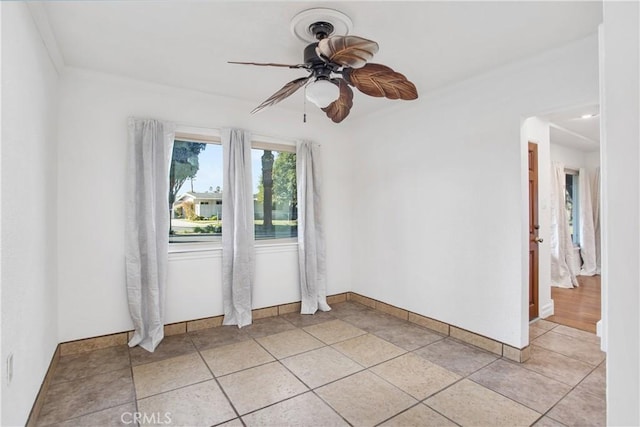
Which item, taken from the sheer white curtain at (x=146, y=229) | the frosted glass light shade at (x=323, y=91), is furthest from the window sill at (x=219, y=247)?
the frosted glass light shade at (x=323, y=91)

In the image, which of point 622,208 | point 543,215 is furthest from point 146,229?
point 543,215

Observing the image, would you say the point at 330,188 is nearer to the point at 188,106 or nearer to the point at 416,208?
the point at 416,208

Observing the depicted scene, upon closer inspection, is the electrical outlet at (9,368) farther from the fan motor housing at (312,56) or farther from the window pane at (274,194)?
the window pane at (274,194)

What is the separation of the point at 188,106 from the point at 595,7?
11.1 ft

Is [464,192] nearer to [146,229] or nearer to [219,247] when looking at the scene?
[219,247]

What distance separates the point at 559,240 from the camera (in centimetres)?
512

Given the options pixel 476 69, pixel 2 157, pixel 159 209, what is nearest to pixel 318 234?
pixel 159 209

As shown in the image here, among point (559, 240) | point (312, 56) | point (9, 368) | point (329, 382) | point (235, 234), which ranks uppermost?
point (312, 56)

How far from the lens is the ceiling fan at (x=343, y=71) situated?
175 centimetres

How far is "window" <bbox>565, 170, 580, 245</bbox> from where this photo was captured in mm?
6137

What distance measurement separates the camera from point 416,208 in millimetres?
3645

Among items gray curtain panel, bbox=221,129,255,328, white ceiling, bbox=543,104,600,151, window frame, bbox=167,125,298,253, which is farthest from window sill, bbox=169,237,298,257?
white ceiling, bbox=543,104,600,151

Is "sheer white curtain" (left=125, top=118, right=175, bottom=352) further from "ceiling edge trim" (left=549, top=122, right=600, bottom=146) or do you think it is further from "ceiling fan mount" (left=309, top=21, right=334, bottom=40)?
"ceiling edge trim" (left=549, top=122, right=600, bottom=146)

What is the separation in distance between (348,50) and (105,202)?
261 centimetres
